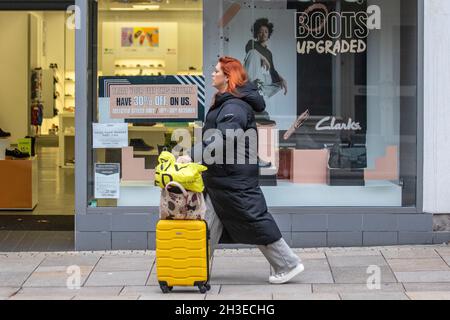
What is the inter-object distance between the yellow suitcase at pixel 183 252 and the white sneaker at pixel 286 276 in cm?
67

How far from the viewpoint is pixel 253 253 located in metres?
8.85

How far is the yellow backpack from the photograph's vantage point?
6.82 metres

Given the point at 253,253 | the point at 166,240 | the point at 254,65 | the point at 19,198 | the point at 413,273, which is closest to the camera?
the point at 166,240

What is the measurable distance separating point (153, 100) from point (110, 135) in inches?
23.4

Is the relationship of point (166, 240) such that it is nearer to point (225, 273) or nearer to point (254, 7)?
point (225, 273)

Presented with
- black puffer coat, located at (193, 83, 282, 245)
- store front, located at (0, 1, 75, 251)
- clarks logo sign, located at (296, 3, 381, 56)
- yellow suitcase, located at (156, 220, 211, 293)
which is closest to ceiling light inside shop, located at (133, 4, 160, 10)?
store front, located at (0, 1, 75, 251)

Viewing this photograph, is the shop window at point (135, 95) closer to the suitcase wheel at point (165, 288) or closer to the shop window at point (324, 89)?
the shop window at point (324, 89)

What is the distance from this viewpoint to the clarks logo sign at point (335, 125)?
30.8ft

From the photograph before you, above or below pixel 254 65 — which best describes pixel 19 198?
below

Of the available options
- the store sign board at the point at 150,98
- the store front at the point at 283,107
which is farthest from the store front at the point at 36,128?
the store sign board at the point at 150,98

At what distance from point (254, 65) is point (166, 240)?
308cm

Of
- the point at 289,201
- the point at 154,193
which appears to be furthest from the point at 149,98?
the point at 289,201

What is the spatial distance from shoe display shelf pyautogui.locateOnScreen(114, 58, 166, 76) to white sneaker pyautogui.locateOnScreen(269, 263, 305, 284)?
2.93 m

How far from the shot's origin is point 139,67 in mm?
9406
